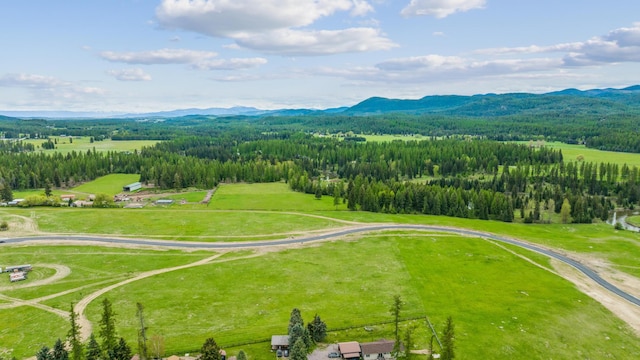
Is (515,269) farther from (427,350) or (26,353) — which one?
(26,353)

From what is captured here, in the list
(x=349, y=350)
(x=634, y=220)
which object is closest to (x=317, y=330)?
(x=349, y=350)

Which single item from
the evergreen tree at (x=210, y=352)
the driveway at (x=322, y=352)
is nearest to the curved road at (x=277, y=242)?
the driveway at (x=322, y=352)

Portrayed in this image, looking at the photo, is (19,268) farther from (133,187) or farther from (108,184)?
(108,184)

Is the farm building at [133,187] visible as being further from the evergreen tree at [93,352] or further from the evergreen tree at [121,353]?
the evergreen tree at [121,353]

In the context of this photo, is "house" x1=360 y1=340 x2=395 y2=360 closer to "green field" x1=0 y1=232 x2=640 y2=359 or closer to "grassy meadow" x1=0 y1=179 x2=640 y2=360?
"grassy meadow" x1=0 y1=179 x2=640 y2=360

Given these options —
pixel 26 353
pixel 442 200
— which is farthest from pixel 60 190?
pixel 442 200

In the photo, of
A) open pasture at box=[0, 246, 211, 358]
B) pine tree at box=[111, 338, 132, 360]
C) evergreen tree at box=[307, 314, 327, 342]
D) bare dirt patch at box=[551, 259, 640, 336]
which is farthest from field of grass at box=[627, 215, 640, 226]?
pine tree at box=[111, 338, 132, 360]
